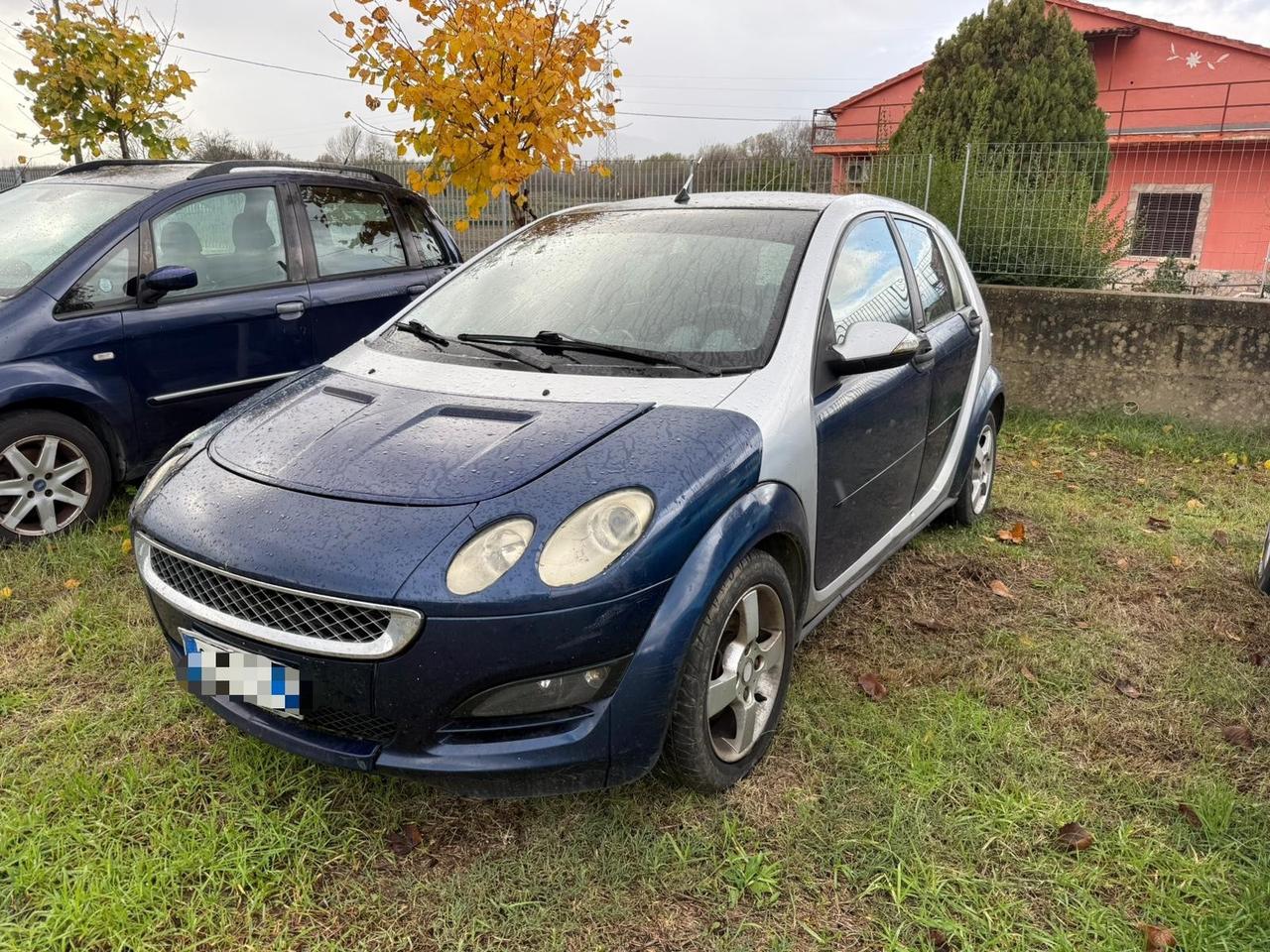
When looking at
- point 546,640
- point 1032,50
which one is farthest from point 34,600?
point 1032,50

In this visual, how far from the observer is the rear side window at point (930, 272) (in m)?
3.77

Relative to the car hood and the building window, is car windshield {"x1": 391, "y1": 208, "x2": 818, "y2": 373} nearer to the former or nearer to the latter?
the car hood

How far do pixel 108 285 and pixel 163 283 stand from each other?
0.25 m

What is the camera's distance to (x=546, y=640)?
77.5 inches

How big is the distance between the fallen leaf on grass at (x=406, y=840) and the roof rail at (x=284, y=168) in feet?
12.3

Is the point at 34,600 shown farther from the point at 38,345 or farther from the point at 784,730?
the point at 784,730

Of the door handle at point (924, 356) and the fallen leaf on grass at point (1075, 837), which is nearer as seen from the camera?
the fallen leaf on grass at point (1075, 837)

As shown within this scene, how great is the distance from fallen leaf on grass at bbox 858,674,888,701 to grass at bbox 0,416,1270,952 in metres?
0.03

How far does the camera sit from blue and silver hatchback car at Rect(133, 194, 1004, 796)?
1997 millimetres

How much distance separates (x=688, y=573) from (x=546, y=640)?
1.24 feet

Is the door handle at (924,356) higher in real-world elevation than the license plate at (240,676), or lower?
higher

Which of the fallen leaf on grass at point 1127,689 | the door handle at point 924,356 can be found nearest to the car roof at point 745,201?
the door handle at point 924,356

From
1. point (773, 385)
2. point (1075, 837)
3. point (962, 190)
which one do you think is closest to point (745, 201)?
point (773, 385)

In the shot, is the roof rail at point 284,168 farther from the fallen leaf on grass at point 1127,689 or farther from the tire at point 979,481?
the fallen leaf on grass at point 1127,689
